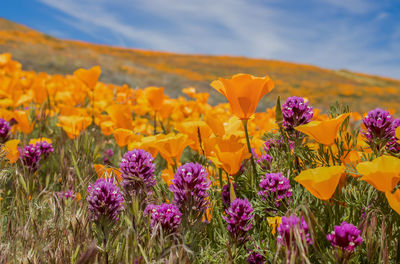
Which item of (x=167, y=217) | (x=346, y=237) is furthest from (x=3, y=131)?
(x=346, y=237)

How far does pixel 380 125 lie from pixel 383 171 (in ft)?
1.19

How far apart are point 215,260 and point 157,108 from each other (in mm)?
1723

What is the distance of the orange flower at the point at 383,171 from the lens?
826mm

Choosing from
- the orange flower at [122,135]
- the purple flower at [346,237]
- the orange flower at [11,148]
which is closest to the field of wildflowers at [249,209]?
the purple flower at [346,237]

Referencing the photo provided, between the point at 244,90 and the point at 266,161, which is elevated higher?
the point at 244,90

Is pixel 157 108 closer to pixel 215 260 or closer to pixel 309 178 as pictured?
pixel 215 260

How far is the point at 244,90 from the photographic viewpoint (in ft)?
4.03

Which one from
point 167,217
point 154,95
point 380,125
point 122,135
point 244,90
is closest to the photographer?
point 167,217

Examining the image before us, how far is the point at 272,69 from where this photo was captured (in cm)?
3922

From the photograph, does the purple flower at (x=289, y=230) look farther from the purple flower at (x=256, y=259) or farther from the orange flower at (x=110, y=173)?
the orange flower at (x=110, y=173)

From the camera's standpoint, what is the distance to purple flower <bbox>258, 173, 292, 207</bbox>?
3.74 ft

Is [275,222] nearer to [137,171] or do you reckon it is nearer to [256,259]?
[256,259]

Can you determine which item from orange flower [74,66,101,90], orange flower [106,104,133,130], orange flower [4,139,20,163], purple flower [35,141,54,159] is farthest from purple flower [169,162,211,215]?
orange flower [74,66,101,90]

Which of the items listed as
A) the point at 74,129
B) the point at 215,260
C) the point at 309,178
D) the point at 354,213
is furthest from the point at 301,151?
the point at 74,129
